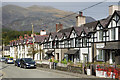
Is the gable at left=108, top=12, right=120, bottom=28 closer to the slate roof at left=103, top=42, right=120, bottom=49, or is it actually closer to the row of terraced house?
the row of terraced house

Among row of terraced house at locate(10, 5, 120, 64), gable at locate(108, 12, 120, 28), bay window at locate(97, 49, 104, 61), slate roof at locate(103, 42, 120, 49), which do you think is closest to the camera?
slate roof at locate(103, 42, 120, 49)

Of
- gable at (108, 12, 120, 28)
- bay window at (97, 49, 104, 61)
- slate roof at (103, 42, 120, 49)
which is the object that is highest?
gable at (108, 12, 120, 28)

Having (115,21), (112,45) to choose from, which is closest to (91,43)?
(112,45)

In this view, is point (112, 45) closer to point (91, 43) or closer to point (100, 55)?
point (100, 55)

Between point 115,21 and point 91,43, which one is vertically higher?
point 115,21

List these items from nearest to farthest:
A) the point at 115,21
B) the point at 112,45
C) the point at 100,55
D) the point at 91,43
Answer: the point at 112,45, the point at 115,21, the point at 100,55, the point at 91,43

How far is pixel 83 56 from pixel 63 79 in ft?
47.7

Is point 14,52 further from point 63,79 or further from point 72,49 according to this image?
point 63,79

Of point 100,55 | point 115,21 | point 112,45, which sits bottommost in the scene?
point 100,55

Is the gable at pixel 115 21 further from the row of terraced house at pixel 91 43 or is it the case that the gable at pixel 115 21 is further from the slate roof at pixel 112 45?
the slate roof at pixel 112 45

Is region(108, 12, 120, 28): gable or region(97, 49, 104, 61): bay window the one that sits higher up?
region(108, 12, 120, 28): gable

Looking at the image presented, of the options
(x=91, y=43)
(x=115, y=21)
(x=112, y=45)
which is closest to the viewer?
(x=112, y=45)

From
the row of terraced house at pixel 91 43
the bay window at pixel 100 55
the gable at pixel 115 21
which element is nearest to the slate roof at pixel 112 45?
the row of terraced house at pixel 91 43

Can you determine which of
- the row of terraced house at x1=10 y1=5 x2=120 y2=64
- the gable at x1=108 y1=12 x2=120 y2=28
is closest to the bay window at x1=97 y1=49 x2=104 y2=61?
the row of terraced house at x1=10 y1=5 x2=120 y2=64
